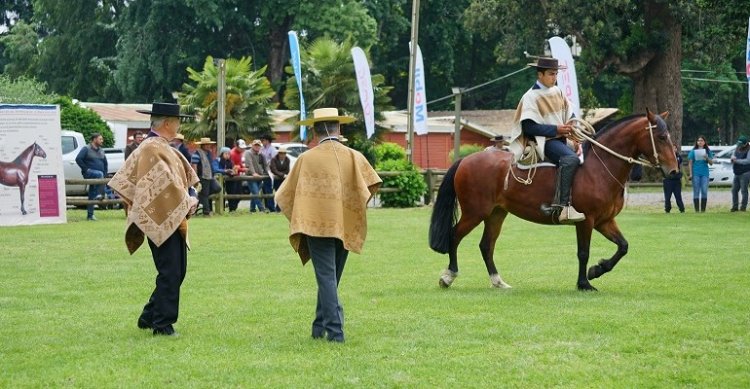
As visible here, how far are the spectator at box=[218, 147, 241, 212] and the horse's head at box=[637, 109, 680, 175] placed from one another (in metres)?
16.7

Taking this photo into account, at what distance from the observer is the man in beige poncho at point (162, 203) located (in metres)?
9.77

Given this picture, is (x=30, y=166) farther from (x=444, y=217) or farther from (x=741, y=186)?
(x=741, y=186)

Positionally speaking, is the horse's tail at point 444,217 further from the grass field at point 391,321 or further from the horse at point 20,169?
the horse at point 20,169

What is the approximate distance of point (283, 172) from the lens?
29.3 meters

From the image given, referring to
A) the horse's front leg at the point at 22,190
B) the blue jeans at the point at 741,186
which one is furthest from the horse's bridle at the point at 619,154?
the blue jeans at the point at 741,186

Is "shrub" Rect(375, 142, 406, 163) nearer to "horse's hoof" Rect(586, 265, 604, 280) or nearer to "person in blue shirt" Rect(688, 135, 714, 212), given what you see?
"person in blue shirt" Rect(688, 135, 714, 212)

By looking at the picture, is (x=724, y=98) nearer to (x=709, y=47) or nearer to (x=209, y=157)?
(x=709, y=47)

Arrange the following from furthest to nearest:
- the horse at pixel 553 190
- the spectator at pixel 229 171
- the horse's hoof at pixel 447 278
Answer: the spectator at pixel 229 171 < the horse's hoof at pixel 447 278 < the horse at pixel 553 190

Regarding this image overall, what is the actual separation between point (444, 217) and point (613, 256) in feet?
6.72

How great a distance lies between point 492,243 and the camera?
13.8 metres

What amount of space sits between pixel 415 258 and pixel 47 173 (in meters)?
10.1

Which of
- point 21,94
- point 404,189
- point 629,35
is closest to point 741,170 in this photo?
point 404,189

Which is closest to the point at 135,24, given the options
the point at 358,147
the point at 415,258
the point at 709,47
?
the point at 358,147

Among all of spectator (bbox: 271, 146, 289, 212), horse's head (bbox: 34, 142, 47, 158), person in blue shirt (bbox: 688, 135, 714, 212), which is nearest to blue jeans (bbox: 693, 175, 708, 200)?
person in blue shirt (bbox: 688, 135, 714, 212)
